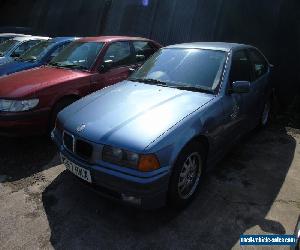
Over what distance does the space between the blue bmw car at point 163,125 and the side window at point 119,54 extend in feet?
4.41

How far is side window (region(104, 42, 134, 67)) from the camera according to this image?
19.5 feet

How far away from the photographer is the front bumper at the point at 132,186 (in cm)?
299

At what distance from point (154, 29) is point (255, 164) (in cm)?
659

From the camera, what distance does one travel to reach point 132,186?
2998 mm

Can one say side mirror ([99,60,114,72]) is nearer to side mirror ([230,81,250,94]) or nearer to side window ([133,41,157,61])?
side window ([133,41,157,61])

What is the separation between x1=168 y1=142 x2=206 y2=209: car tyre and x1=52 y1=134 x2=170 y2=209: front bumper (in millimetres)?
136

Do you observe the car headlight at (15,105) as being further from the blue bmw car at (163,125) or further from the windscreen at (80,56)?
the windscreen at (80,56)

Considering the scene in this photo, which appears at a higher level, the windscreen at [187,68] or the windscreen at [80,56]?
the windscreen at [187,68]

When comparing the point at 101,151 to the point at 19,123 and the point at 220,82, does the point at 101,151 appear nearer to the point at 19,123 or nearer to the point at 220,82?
the point at 220,82

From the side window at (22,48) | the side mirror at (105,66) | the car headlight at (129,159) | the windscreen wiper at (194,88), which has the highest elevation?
the windscreen wiper at (194,88)

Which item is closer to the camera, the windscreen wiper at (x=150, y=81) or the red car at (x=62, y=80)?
the windscreen wiper at (x=150, y=81)

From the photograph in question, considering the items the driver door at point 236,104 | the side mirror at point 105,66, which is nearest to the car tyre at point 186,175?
the driver door at point 236,104

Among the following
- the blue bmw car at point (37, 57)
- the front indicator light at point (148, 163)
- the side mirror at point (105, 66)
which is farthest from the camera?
the blue bmw car at point (37, 57)

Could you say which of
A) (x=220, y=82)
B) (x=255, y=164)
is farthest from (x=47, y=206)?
(x=255, y=164)
